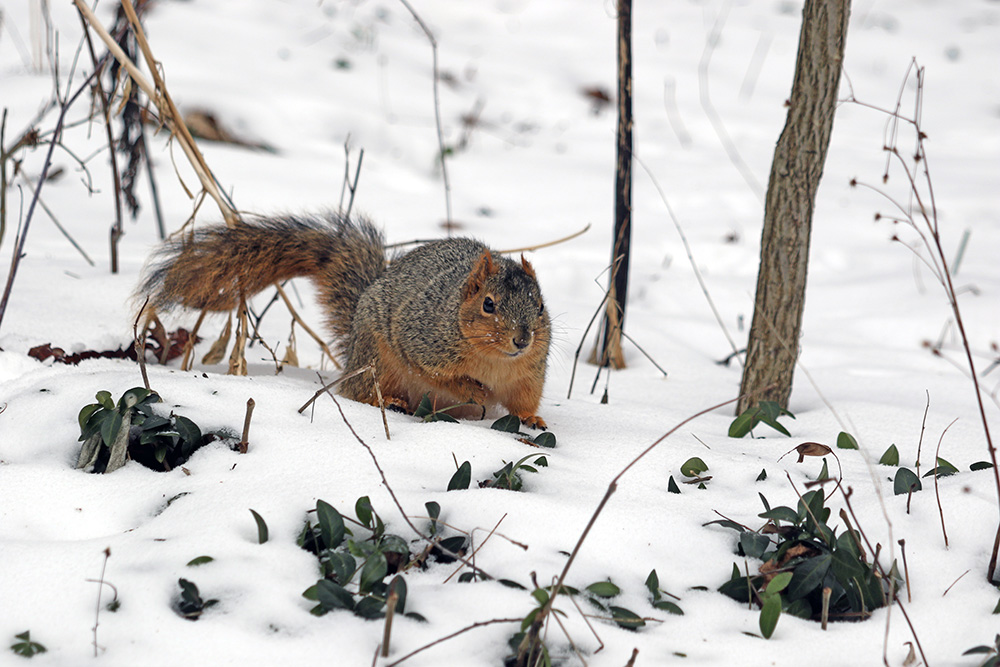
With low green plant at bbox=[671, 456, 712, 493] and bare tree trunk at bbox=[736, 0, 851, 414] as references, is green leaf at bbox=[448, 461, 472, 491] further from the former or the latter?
bare tree trunk at bbox=[736, 0, 851, 414]

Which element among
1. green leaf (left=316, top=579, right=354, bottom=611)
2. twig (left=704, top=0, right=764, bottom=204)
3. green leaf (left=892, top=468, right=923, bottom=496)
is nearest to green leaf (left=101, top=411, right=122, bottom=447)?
green leaf (left=316, top=579, right=354, bottom=611)

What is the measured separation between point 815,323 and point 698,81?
15.7 feet

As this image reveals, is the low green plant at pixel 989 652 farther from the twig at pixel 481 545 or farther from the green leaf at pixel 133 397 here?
the green leaf at pixel 133 397

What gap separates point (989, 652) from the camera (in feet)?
4.44

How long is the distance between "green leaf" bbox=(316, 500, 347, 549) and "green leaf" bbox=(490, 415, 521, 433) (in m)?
0.87

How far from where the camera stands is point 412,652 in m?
1.31

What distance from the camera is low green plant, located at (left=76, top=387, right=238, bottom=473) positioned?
1.87 metres

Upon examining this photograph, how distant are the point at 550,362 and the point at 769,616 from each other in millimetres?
2391

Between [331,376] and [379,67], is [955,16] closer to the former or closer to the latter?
[379,67]

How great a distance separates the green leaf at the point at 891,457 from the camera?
7.35 ft

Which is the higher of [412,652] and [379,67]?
[379,67]

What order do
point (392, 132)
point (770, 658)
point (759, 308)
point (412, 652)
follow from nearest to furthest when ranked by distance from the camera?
point (412, 652), point (770, 658), point (759, 308), point (392, 132)

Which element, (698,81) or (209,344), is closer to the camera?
(209,344)

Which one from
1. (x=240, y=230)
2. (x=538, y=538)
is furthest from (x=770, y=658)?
(x=240, y=230)
